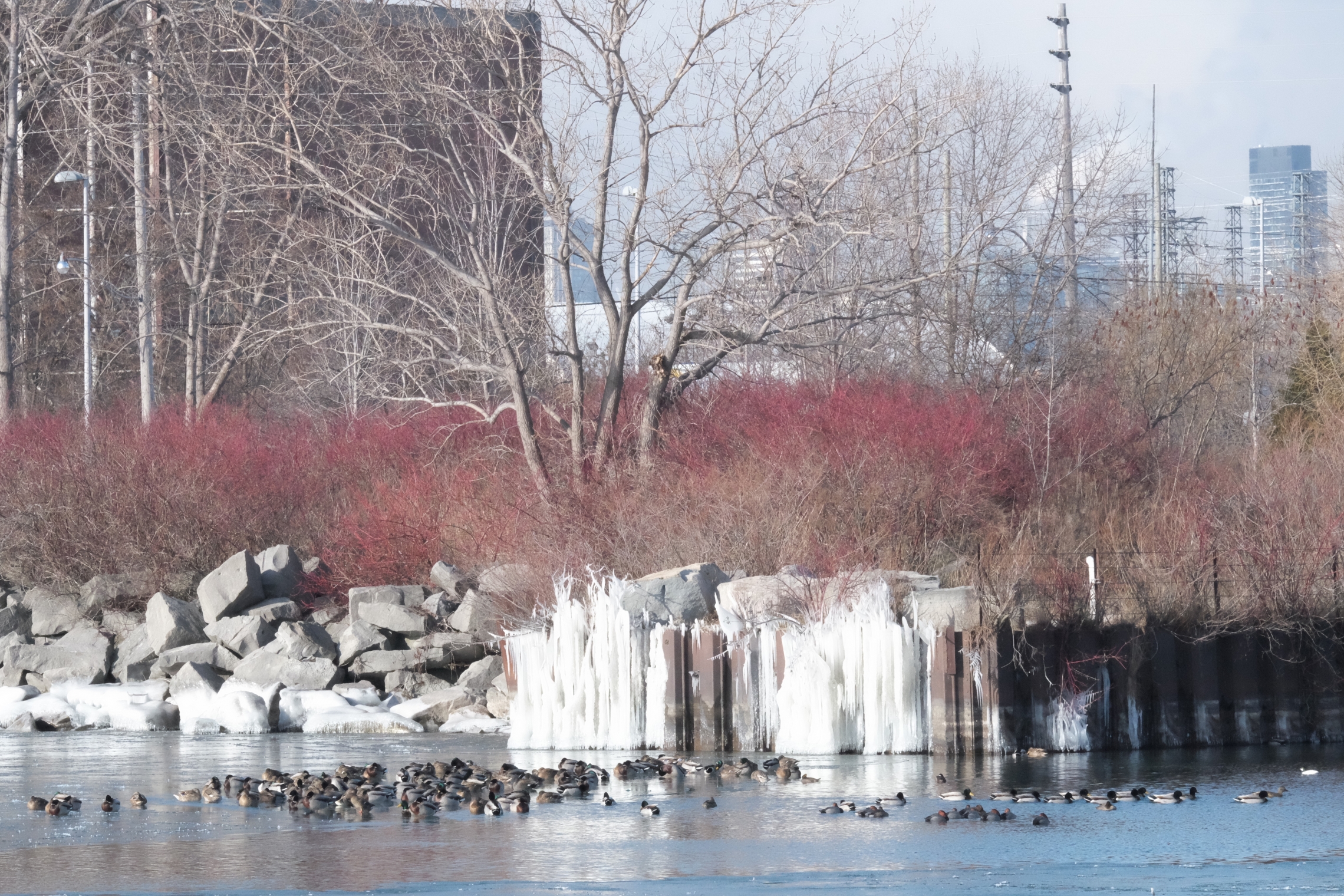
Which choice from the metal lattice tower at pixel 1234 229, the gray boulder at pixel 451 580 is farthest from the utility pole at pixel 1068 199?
the metal lattice tower at pixel 1234 229

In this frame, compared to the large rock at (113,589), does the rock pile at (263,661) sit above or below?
below

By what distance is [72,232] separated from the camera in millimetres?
38156

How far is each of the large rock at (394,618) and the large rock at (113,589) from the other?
13.6ft

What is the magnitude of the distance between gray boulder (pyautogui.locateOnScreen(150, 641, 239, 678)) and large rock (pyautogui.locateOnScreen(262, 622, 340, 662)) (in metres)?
0.49

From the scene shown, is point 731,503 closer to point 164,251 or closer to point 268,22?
point 268,22

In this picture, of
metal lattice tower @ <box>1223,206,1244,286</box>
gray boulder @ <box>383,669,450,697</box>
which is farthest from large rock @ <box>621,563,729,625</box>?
metal lattice tower @ <box>1223,206,1244,286</box>

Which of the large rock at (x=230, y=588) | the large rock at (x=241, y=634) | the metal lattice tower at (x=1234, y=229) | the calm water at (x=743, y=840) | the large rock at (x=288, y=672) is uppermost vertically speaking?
the metal lattice tower at (x=1234, y=229)

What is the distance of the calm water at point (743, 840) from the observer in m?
9.87

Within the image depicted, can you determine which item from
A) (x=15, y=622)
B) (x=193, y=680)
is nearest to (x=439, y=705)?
(x=193, y=680)

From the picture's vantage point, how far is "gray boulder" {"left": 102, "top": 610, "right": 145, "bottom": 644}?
22.2 metres

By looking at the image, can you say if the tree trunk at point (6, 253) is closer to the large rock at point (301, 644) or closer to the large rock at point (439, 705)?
the large rock at point (301, 644)

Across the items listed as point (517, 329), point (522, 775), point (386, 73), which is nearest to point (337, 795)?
point (522, 775)

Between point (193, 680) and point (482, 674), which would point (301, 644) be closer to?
point (193, 680)

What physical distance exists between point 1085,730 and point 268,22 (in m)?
14.9
